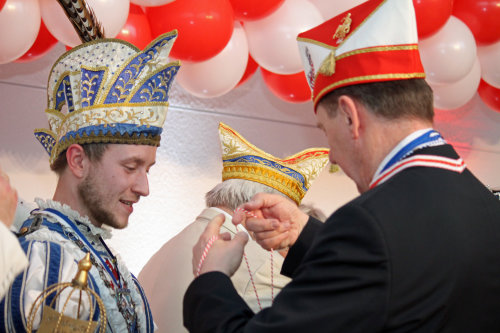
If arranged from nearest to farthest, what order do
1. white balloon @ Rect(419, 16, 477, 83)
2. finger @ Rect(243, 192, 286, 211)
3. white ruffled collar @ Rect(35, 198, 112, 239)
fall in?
finger @ Rect(243, 192, 286, 211), white ruffled collar @ Rect(35, 198, 112, 239), white balloon @ Rect(419, 16, 477, 83)

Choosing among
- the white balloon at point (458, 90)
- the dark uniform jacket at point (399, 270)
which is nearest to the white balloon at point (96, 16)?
the dark uniform jacket at point (399, 270)

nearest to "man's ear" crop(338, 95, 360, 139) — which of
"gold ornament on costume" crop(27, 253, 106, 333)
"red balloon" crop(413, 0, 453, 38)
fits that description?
"gold ornament on costume" crop(27, 253, 106, 333)

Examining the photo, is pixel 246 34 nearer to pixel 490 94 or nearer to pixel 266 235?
pixel 266 235

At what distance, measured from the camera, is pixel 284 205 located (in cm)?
182

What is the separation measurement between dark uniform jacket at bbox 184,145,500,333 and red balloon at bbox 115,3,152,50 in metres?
1.71

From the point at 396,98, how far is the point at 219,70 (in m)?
1.76

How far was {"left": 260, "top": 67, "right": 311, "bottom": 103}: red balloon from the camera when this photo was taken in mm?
3393

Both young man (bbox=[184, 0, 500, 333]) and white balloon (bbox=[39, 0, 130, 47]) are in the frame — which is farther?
white balloon (bbox=[39, 0, 130, 47])

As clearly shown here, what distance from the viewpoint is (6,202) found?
1.21 metres

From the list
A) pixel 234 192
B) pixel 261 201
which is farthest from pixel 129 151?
pixel 234 192

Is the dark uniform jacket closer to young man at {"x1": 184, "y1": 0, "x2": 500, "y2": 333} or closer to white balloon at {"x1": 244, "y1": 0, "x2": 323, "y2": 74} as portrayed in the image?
young man at {"x1": 184, "y1": 0, "x2": 500, "y2": 333}

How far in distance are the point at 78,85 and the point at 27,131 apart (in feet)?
5.54

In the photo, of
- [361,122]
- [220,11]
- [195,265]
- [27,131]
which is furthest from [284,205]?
[27,131]

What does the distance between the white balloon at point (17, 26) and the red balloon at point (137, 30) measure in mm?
339
